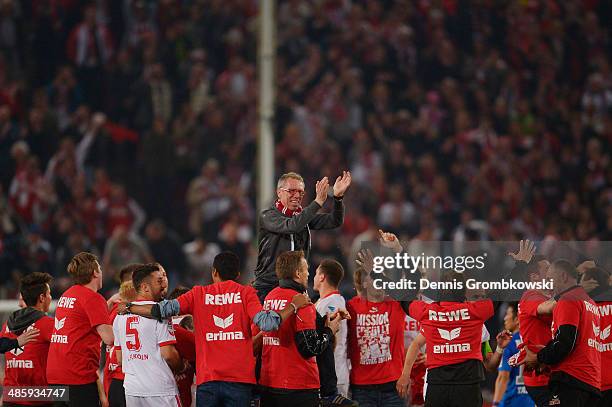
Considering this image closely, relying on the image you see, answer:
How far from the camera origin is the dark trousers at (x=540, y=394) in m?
7.32

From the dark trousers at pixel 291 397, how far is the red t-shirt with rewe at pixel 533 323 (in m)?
1.52

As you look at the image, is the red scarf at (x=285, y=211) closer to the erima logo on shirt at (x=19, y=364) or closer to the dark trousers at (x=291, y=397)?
the dark trousers at (x=291, y=397)

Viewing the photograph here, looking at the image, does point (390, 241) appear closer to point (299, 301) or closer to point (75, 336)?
point (299, 301)

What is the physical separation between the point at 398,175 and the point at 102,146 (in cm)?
433

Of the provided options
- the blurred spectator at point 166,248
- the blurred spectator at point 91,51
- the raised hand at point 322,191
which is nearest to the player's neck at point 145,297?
the raised hand at point 322,191

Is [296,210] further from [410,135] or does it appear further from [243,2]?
[243,2]

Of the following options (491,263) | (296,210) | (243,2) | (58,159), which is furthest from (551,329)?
(243,2)

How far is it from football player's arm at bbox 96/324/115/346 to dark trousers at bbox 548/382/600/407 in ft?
9.57

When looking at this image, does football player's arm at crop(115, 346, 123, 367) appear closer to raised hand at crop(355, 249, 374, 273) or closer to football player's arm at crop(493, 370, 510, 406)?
raised hand at crop(355, 249, 374, 273)

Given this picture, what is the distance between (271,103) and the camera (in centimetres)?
1405

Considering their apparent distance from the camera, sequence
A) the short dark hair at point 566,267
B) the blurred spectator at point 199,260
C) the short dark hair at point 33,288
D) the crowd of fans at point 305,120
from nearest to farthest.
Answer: the short dark hair at point 566,267 → the short dark hair at point 33,288 → the blurred spectator at point 199,260 → the crowd of fans at point 305,120

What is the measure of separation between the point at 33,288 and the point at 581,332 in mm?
3689

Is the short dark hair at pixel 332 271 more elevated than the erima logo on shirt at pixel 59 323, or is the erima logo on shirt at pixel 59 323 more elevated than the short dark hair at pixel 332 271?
the short dark hair at pixel 332 271

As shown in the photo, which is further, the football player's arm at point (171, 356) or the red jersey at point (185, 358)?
the red jersey at point (185, 358)
